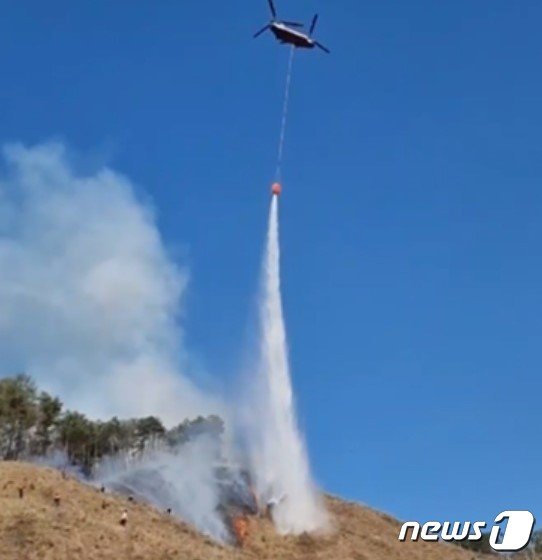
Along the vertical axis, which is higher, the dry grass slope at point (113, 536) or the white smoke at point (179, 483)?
the white smoke at point (179, 483)

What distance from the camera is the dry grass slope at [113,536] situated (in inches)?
2370

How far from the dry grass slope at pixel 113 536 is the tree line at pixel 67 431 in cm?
1950

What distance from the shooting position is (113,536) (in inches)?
2518

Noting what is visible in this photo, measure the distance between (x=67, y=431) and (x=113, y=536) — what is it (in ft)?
136

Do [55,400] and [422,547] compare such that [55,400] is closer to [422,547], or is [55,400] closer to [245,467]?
[245,467]

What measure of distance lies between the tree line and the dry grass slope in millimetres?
19496

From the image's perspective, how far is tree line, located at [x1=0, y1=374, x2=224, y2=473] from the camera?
95.2 metres

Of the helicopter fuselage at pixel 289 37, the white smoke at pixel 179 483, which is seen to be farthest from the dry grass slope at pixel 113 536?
the helicopter fuselage at pixel 289 37

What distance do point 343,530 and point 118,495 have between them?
23.4 m

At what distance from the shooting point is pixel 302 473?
312 ft

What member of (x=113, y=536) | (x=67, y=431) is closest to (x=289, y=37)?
(x=113, y=536)

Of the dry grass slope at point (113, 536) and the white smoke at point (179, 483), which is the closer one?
the dry grass slope at point (113, 536)

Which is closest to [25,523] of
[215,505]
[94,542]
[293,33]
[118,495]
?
[94,542]

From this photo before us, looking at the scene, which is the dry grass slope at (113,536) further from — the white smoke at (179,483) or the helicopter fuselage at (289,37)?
the helicopter fuselage at (289,37)
